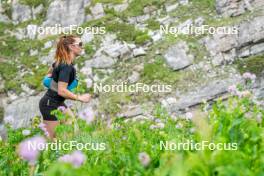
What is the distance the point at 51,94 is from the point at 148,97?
16.2m

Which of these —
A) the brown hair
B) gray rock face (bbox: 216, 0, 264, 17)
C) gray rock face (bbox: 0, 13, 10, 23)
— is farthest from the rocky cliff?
the brown hair

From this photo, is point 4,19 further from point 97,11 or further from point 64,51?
point 64,51

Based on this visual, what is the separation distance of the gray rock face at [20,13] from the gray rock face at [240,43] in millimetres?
12009

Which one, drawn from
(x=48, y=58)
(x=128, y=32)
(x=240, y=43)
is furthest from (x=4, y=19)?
(x=240, y=43)

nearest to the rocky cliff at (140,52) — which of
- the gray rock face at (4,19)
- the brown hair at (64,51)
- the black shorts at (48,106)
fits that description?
the gray rock face at (4,19)

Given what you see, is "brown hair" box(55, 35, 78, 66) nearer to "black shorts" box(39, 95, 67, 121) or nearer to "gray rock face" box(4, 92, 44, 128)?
"black shorts" box(39, 95, 67, 121)

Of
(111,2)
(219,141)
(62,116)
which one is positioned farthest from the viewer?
(111,2)

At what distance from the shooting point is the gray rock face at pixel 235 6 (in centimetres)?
2739

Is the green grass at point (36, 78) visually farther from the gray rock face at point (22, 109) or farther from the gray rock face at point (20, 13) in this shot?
the gray rock face at point (20, 13)

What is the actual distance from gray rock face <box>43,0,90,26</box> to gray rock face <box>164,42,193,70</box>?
276 inches

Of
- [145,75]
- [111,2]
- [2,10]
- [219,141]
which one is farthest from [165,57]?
[219,141]

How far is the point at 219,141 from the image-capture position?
2668mm

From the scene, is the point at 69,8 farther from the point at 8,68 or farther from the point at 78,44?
the point at 78,44

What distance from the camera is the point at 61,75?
8.34 meters
